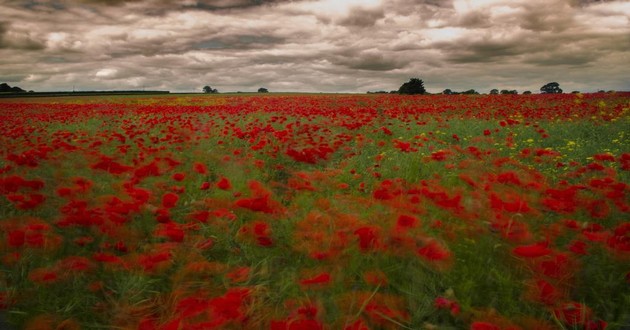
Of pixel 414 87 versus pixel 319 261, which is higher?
pixel 414 87

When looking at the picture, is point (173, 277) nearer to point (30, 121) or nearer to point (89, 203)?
point (89, 203)

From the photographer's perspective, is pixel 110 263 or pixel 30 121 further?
pixel 30 121

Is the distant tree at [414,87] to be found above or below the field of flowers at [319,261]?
above

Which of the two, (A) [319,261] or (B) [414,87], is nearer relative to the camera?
(A) [319,261]

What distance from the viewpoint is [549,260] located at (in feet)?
7.20

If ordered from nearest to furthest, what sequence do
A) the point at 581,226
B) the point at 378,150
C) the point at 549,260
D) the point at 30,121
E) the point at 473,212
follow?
the point at 549,260 → the point at 581,226 → the point at 473,212 → the point at 378,150 → the point at 30,121

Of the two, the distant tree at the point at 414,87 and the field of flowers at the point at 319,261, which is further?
the distant tree at the point at 414,87

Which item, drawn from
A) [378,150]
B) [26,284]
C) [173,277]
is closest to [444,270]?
[173,277]

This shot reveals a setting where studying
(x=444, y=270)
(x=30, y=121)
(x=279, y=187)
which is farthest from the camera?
(x=30, y=121)

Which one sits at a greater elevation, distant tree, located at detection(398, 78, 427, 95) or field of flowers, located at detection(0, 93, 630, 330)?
distant tree, located at detection(398, 78, 427, 95)

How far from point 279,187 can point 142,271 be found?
7.81ft

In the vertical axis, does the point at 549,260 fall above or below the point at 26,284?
above

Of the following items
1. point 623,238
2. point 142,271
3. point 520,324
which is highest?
point 623,238

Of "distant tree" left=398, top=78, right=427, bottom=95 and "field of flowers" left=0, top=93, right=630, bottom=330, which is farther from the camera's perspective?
"distant tree" left=398, top=78, right=427, bottom=95
